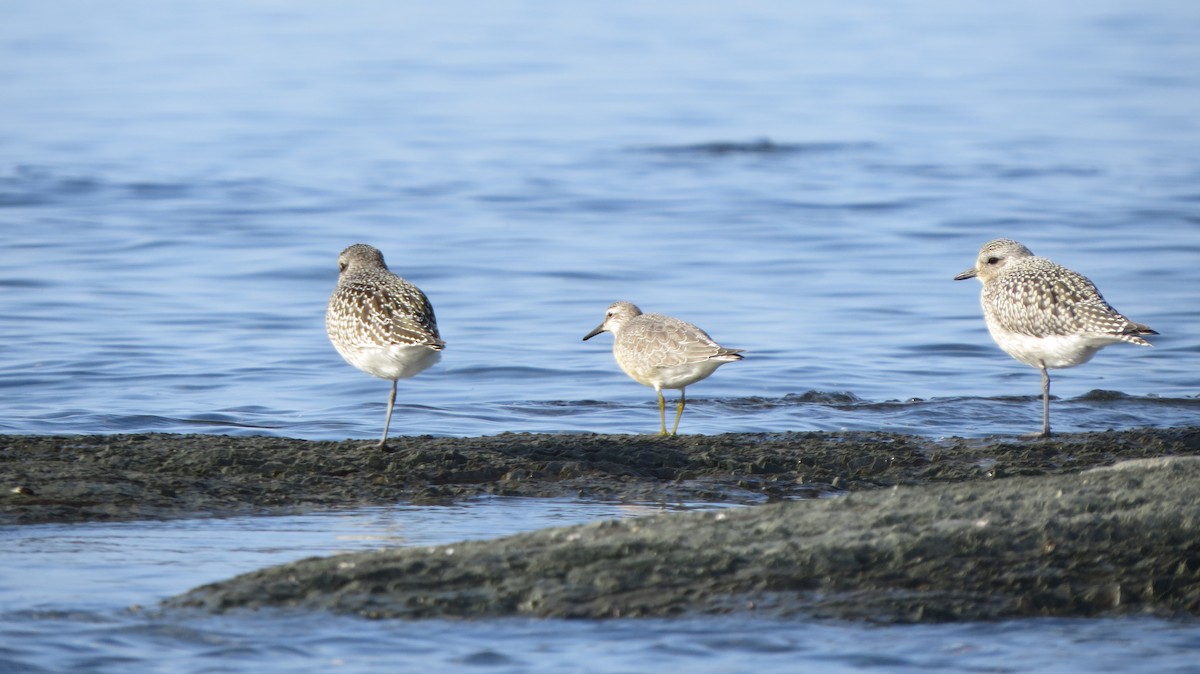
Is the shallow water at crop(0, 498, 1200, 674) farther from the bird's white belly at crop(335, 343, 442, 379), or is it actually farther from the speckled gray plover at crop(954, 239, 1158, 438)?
the speckled gray plover at crop(954, 239, 1158, 438)

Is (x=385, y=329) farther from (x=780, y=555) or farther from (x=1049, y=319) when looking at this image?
(x=1049, y=319)

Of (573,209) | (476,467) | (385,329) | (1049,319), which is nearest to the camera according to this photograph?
(476,467)

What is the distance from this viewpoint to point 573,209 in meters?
22.4

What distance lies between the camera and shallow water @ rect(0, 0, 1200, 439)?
40.6 feet

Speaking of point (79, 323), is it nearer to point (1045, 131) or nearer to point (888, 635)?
point (888, 635)

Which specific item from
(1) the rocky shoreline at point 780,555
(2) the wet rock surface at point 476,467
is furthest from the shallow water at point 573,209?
(1) the rocky shoreline at point 780,555

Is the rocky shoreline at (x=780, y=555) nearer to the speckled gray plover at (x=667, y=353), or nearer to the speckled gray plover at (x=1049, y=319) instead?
the speckled gray plover at (x=667, y=353)

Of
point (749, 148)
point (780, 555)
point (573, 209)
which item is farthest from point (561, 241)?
point (780, 555)

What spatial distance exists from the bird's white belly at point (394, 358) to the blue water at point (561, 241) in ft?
3.18

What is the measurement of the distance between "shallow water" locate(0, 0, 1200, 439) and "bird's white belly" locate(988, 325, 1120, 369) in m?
0.48

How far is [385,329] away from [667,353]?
179 cm

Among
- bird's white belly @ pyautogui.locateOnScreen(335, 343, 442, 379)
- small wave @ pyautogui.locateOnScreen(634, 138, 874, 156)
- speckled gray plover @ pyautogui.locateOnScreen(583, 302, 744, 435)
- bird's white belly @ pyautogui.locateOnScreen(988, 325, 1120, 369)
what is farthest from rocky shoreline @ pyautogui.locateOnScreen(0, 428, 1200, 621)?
small wave @ pyautogui.locateOnScreen(634, 138, 874, 156)

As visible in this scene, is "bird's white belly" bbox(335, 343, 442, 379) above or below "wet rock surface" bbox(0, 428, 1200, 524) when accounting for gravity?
above

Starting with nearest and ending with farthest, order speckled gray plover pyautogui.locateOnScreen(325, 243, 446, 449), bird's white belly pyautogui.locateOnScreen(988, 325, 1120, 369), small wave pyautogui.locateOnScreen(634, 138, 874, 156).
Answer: speckled gray plover pyautogui.locateOnScreen(325, 243, 446, 449) < bird's white belly pyautogui.locateOnScreen(988, 325, 1120, 369) < small wave pyautogui.locateOnScreen(634, 138, 874, 156)
